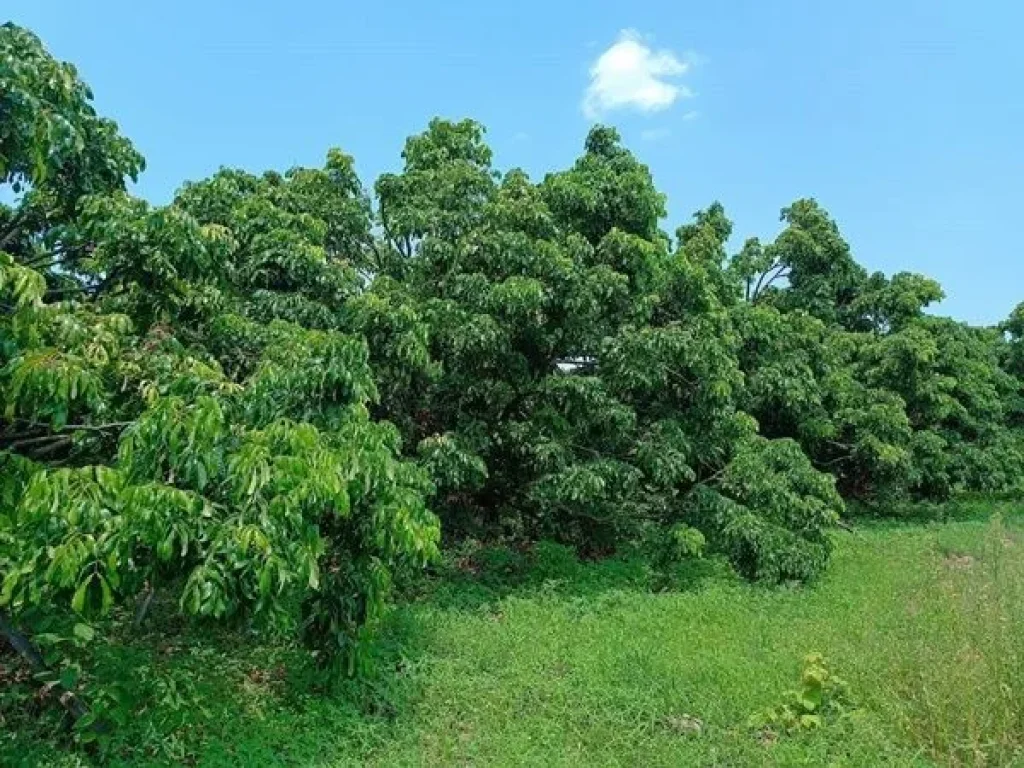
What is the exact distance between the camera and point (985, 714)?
14.4 ft

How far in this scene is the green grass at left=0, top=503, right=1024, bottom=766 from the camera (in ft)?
14.8

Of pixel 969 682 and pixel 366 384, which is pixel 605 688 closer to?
pixel 969 682

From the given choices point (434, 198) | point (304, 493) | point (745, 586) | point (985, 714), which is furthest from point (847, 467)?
point (304, 493)

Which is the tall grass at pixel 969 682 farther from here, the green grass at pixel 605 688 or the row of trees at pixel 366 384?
the row of trees at pixel 366 384

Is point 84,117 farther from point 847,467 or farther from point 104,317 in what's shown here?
point 847,467

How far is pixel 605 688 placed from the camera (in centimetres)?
548

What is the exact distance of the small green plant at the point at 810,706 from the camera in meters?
4.90

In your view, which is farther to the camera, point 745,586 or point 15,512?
point 745,586

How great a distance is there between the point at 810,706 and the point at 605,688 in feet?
4.27

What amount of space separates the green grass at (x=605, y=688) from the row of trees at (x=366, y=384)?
60 cm

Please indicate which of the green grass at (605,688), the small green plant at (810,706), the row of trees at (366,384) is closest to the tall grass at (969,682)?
the green grass at (605,688)

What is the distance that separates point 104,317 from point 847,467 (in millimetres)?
14692

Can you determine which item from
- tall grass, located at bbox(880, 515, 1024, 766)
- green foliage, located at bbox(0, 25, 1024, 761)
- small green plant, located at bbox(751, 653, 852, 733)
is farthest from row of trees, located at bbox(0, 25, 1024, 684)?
tall grass, located at bbox(880, 515, 1024, 766)

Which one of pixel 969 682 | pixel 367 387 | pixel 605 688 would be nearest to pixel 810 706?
pixel 969 682
